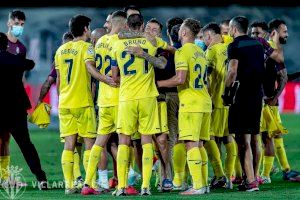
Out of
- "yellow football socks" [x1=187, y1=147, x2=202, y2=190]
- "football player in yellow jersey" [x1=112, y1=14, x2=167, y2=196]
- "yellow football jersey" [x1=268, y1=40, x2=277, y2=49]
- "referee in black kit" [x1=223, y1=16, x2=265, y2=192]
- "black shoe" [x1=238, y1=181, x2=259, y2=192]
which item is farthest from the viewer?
"yellow football jersey" [x1=268, y1=40, x2=277, y2=49]

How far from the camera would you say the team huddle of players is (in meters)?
12.4

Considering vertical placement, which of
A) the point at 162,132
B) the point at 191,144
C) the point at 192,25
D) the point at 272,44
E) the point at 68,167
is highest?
the point at 192,25

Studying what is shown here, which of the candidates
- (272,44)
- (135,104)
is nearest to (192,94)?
(135,104)

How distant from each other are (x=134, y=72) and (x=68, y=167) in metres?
1.37

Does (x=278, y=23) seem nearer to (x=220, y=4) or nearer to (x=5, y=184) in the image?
(x=5, y=184)

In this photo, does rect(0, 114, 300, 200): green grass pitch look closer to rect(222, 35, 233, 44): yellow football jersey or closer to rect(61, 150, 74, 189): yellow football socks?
rect(61, 150, 74, 189): yellow football socks

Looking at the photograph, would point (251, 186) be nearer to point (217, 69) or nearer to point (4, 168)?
point (217, 69)

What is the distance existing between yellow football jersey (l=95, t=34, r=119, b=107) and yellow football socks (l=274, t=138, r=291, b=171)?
2981mm

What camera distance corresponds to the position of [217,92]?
13492 millimetres

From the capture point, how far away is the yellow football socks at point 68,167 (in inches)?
506

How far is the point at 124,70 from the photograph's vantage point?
40.8 feet

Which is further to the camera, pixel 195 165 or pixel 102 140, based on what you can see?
pixel 102 140

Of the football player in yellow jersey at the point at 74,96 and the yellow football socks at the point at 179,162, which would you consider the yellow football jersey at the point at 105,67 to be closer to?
the football player in yellow jersey at the point at 74,96

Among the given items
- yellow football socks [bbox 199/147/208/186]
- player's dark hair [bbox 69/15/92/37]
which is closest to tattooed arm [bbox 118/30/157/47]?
player's dark hair [bbox 69/15/92/37]
